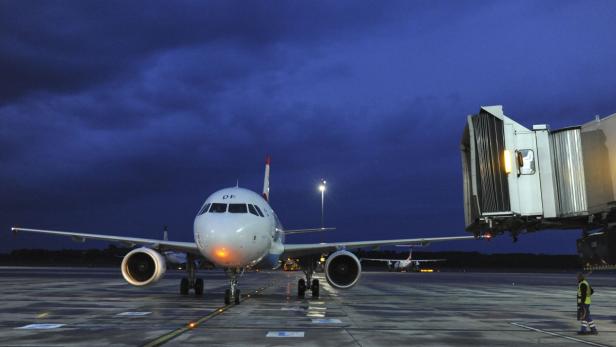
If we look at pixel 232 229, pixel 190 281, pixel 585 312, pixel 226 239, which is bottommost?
pixel 585 312

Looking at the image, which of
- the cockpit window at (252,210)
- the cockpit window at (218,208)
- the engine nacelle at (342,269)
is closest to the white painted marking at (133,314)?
the cockpit window at (218,208)

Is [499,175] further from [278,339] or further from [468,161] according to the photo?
[278,339]

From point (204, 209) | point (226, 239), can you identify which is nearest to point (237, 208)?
point (204, 209)

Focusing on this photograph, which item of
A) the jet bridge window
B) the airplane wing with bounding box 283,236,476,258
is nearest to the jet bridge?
the jet bridge window

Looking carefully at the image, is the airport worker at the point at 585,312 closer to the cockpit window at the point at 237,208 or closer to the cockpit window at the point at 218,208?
the cockpit window at the point at 237,208

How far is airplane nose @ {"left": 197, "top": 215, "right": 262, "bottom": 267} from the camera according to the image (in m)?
16.7

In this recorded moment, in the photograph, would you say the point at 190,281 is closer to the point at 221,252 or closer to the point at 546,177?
the point at 221,252

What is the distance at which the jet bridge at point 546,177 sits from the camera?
892 cm

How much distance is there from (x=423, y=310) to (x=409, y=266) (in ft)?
240

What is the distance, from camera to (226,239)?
1664 cm

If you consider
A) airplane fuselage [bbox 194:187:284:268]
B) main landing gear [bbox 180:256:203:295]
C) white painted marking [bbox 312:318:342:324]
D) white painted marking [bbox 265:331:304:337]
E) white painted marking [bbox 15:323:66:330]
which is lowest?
white painted marking [bbox 312:318:342:324]

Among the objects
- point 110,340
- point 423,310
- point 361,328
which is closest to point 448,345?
point 361,328

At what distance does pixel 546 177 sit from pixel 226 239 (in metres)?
10.2

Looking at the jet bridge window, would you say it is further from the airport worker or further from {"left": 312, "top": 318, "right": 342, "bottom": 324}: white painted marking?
{"left": 312, "top": 318, "right": 342, "bottom": 324}: white painted marking
